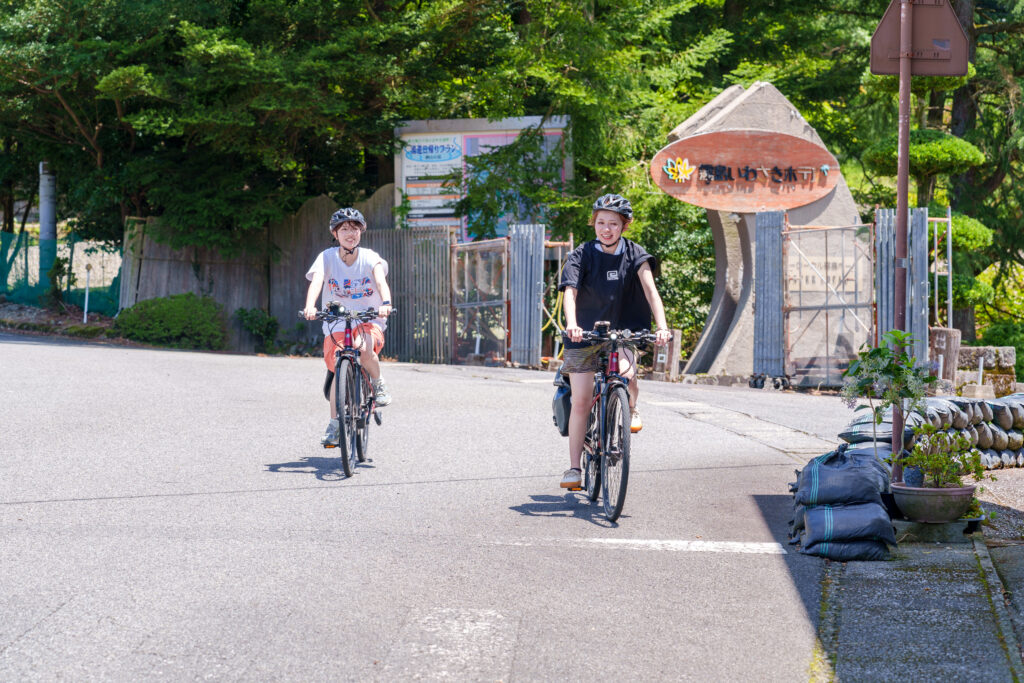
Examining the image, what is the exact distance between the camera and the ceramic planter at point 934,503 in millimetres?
6250

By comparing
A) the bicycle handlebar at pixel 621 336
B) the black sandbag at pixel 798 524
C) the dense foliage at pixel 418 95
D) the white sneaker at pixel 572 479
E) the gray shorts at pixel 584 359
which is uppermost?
the dense foliage at pixel 418 95

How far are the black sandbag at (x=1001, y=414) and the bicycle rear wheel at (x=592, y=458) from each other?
3.55 m

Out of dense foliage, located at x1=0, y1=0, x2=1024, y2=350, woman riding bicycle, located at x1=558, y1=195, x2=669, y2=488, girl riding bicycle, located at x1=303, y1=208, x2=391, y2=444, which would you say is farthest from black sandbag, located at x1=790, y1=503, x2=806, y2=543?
dense foliage, located at x1=0, y1=0, x2=1024, y2=350

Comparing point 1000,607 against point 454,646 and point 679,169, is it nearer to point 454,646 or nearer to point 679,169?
point 454,646

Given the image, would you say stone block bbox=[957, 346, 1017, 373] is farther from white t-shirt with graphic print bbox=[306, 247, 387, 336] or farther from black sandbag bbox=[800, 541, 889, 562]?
black sandbag bbox=[800, 541, 889, 562]

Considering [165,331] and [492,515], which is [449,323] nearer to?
[165,331]

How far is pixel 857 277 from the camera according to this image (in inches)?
654

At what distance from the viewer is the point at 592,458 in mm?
7223

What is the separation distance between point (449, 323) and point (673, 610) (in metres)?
16.1

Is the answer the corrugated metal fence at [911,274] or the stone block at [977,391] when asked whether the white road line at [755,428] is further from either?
the stone block at [977,391]

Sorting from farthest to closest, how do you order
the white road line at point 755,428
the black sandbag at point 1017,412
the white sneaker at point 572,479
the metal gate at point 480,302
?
the metal gate at point 480,302, the white road line at point 755,428, the black sandbag at point 1017,412, the white sneaker at point 572,479

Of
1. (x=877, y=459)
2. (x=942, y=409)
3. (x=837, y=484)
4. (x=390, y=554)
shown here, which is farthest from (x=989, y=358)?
(x=390, y=554)

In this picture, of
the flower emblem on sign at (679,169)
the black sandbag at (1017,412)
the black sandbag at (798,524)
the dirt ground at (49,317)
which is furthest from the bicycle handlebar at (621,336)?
the dirt ground at (49,317)

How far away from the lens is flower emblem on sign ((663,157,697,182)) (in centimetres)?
1803
